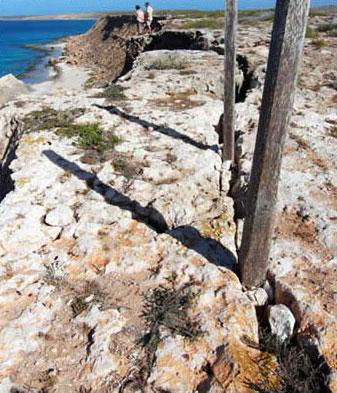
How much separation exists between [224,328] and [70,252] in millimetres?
2508

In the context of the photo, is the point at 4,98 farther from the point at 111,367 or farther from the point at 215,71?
the point at 111,367

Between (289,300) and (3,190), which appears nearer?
(289,300)

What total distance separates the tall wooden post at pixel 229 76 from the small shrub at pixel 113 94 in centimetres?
437

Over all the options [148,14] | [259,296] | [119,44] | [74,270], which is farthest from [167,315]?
[119,44]

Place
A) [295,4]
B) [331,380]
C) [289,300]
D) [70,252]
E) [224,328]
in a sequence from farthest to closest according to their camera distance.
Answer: [70,252] → [289,300] → [224,328] → [331,380] → [295,4]

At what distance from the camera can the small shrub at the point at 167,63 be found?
1425cm

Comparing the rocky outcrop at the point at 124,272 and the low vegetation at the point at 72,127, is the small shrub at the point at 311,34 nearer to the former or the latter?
the rocky outcrop at the point at 124,272

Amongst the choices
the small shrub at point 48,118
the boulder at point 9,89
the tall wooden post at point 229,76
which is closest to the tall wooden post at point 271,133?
the tall wooden post at point 229,76

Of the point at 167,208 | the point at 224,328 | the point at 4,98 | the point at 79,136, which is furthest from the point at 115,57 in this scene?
the point at 224,328

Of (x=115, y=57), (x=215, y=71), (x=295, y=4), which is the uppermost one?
(x=295, y=4)

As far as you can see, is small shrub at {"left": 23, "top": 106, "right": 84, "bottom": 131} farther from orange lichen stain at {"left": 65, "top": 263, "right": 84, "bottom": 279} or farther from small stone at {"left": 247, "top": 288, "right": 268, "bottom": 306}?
small stone at {"left": 247, "top": 288, "right": 268, "bottom": 306}

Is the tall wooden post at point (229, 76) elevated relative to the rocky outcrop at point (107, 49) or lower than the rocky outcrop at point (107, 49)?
elevated

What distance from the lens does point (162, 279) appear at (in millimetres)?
5078

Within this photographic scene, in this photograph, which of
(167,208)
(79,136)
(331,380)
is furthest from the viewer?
(79,136)
